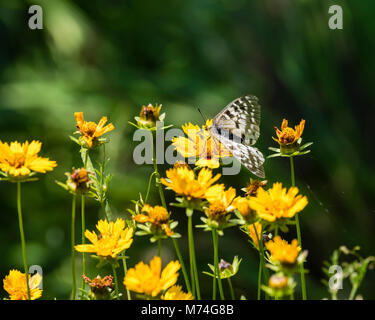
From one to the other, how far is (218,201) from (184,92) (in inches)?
50.3

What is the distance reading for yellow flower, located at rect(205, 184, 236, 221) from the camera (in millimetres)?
371

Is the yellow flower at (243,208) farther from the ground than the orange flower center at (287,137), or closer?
closer

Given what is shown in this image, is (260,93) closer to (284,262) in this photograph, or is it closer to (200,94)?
(200,94)

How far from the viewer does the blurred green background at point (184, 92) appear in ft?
4.62

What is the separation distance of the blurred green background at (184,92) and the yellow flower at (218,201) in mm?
942

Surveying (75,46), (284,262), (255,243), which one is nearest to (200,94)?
(75,46)

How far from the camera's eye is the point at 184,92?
5.34 ft

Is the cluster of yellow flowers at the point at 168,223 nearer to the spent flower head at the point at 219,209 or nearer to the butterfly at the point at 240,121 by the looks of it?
the spent flower head at the point at 219,209

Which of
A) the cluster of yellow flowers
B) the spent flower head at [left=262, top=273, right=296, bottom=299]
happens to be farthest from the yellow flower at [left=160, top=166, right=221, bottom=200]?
the spent flower head at [left=262, top=273, right=296, bottom=299]

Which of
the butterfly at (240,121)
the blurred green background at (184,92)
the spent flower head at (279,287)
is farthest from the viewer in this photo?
the blurred green background at (184,92)

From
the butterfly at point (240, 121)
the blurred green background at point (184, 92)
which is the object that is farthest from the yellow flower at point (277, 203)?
the blurred green background at point (184, 92)

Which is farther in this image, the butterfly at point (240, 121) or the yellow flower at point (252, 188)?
the butterfly at point (240, 121)

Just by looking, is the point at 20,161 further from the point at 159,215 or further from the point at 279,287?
the point at 279,287

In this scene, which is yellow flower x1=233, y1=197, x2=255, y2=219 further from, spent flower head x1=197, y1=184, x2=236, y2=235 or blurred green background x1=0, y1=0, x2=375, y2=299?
blurred green background x1=0, y1=0, x2=375, y2=299
